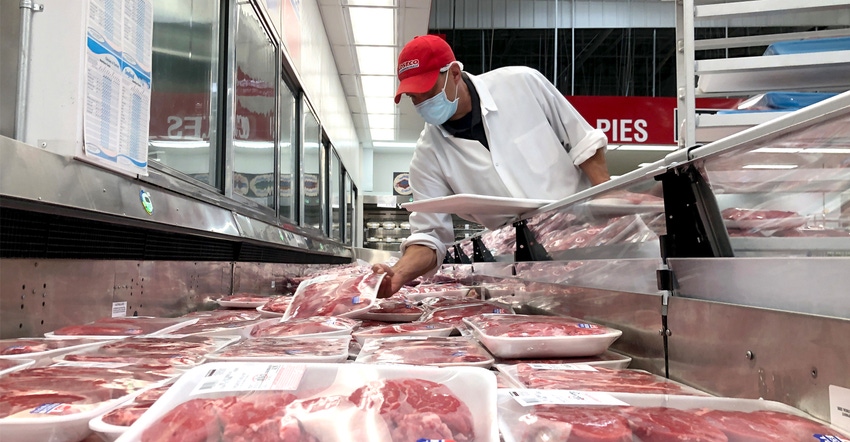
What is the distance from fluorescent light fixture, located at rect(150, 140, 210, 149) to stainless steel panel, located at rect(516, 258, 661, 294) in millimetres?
1601

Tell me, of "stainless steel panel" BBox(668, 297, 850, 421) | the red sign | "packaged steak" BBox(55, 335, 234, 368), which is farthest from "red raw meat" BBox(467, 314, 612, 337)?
the red sign

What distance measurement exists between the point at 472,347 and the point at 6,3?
1.41 metres

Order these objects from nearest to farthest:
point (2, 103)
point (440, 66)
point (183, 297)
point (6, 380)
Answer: point (6, 380), point (2, 103), point (183, 297), point (440, 66)

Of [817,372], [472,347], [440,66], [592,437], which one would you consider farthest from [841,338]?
[440,66]

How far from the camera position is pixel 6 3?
127cm

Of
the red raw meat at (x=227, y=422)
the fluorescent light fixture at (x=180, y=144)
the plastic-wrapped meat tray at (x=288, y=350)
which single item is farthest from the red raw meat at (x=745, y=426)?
the fluorescent light fixture at (x=180, y=144)

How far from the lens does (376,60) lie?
7.71 m

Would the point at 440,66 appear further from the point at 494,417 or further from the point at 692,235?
the point at 494,417

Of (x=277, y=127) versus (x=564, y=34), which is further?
(x=564, y=34)

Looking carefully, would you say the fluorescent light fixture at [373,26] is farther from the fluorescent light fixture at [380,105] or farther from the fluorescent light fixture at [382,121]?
the fluorescent light fixture at [382,121]

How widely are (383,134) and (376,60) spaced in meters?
4.46

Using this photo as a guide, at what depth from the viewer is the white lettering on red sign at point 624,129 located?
21.5 feet

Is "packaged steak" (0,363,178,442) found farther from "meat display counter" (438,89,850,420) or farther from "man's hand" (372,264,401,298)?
"man's hand" (372,264,401,298)

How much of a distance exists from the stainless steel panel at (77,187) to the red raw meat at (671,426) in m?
1.22
